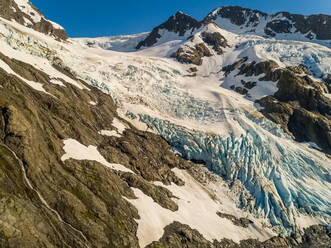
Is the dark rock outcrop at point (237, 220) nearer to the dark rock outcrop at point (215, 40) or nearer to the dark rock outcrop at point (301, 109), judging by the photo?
the dark rock outcrop at point (301, 109)

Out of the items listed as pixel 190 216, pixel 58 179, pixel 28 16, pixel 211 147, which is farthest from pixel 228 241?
pixel 28 16

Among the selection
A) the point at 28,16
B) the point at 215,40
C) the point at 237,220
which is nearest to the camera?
the point at 237,220

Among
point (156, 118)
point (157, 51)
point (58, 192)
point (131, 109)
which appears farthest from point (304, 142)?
point (157, 51)

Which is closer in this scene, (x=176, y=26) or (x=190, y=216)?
(x=190, y=216)

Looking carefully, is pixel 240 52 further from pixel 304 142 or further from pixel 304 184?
pixel 304 184

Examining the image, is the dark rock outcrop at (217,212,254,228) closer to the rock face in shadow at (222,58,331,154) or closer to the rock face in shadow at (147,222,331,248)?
the rock face in shadow at (147,222,331,248)

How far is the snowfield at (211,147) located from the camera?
38219 millimetres

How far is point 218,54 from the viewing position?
128625 millimetres

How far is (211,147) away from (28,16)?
326ft

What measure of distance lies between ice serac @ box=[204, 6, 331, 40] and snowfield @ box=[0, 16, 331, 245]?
102471 mm

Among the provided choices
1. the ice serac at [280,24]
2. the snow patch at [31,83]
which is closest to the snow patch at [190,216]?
the snow patch at [31,83]

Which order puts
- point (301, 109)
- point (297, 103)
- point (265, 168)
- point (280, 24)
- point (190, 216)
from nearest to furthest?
point (190, 216) → point (265, 168) → point (301, 109) → point (297, 103) → point (280, 24)

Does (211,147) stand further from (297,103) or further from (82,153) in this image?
(297,103)

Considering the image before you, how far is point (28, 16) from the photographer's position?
320 feet
